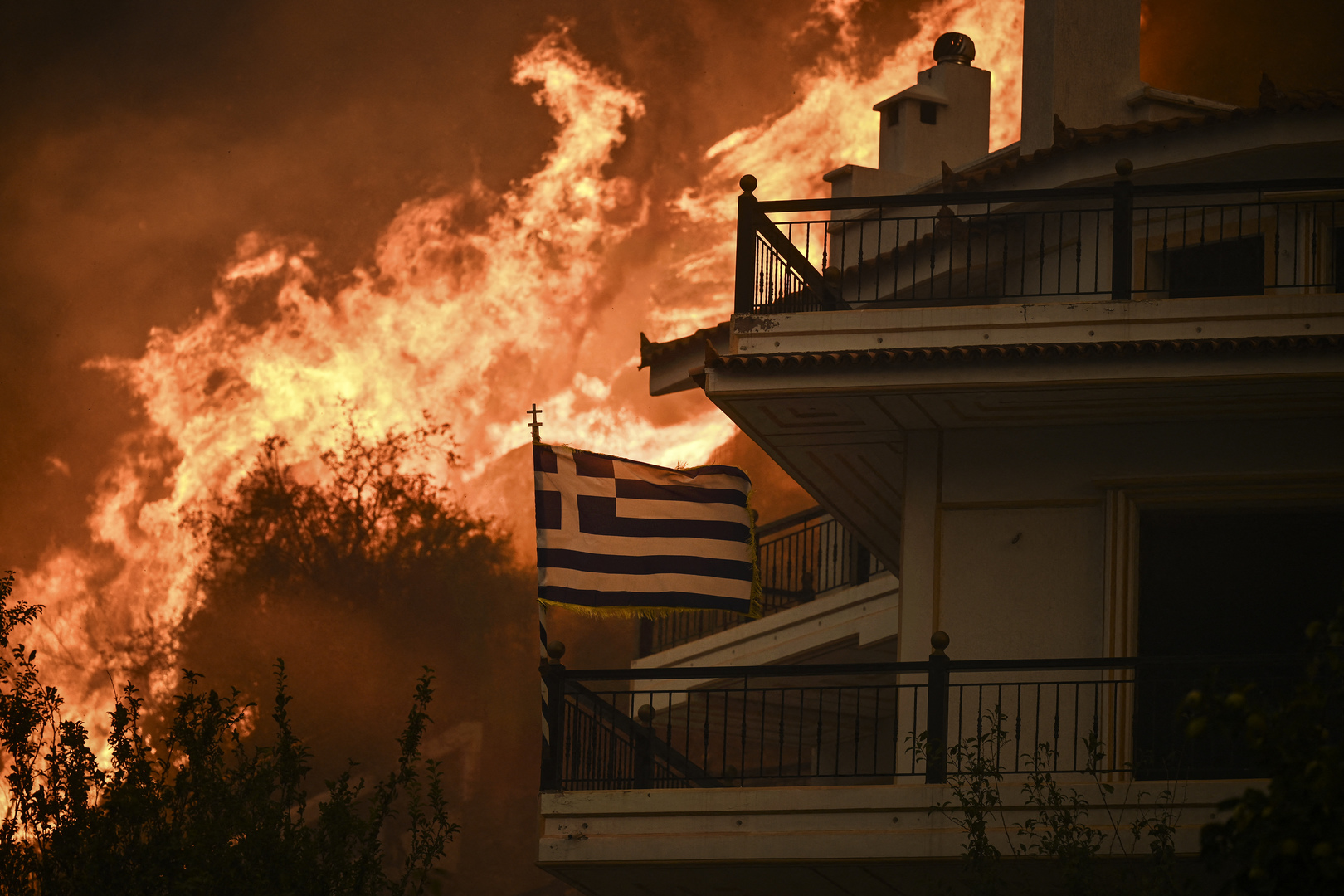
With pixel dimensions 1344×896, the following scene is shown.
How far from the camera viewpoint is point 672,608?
44.0ft

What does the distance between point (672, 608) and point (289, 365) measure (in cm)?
2414

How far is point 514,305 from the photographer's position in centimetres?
3672

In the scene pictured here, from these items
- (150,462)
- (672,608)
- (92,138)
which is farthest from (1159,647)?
(92,138)

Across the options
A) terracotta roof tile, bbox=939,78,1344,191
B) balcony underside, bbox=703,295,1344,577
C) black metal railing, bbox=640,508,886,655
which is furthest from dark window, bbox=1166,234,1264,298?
black metal railing, bbox=640,508,886,655

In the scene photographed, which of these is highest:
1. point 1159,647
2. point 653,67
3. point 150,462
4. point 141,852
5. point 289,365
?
point 653,67

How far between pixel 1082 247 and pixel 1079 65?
127 inches

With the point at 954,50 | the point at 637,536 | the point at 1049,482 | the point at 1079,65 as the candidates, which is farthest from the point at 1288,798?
the point at 954,50

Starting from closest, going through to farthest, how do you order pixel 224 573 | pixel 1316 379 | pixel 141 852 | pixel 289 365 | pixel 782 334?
pixel 141 852 < pixel 1316 379 < pixel 782 334 < pixel 224 573 < pixel 289 365

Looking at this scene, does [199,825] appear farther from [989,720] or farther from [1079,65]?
[1079,65]

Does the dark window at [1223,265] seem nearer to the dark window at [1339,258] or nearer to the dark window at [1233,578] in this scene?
the dark window at [1339,258]

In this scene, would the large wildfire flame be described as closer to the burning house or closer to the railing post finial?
the burning house

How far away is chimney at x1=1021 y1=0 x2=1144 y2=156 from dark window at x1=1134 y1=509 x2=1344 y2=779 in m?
5.58

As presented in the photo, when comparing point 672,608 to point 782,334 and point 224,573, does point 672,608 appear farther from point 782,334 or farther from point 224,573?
point 224,573

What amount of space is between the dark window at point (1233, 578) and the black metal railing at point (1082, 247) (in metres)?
1.97
